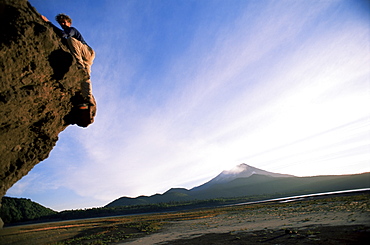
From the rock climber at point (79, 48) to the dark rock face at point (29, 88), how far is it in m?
0.23

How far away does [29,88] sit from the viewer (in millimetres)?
4223

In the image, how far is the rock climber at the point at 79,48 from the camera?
16.0 feet

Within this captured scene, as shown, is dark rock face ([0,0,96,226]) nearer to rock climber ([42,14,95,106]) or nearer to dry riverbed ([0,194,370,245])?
rock climber ([42,14,95,106])

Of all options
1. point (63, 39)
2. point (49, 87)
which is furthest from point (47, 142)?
point (63, 39)

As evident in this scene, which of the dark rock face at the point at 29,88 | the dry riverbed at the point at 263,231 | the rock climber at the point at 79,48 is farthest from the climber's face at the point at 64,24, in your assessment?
the dry riverbed at the point at 263,231

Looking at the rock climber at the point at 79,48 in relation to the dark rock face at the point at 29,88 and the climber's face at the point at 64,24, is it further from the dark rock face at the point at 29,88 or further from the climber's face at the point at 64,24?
the dark rock face at the point at 29,88

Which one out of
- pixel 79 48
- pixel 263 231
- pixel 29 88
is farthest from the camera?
pixel 263 231

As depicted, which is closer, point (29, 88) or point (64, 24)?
point (29, 88)

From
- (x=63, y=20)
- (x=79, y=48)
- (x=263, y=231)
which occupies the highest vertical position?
(x=63, y=20)

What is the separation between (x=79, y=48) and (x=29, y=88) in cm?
175

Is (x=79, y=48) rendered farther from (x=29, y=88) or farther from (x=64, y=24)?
(x=29, y=88)

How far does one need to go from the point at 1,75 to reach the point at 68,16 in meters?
2.90

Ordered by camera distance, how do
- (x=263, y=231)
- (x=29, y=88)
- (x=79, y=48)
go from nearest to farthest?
(x=29, y=88), (x=79, y=48), (x=263, y=231)

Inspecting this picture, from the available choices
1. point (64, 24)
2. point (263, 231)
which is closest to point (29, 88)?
point (64, 24)
